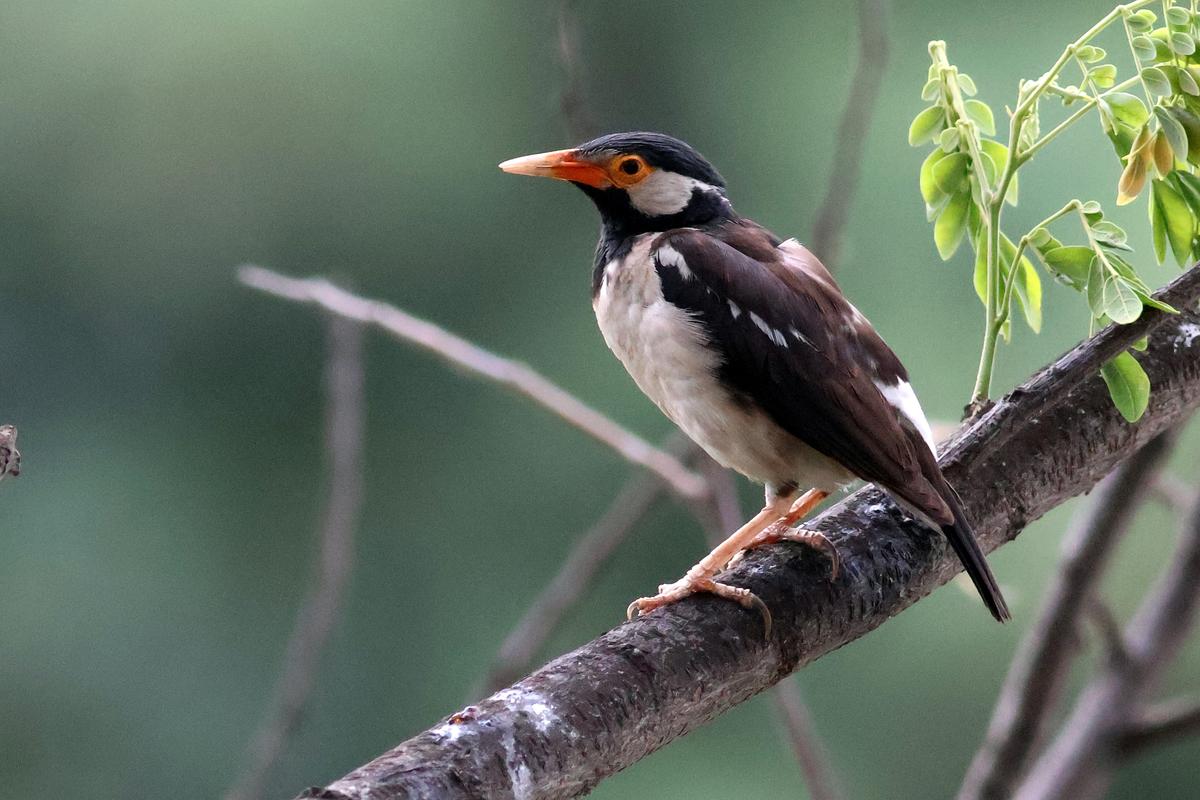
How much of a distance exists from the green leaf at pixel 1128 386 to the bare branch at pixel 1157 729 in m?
0.78

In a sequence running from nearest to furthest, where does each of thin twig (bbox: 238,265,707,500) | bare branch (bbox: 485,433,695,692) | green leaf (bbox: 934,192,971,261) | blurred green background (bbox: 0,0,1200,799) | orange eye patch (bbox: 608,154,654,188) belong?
1. green leaf (bbox: 934,192,971,261)
2. thin twig (bbox: 238,265,707,500)
3. orange eye patch (bbox: 608,154,654,188)
4. bare branch (bbox: 485,433,695,692)
5. blurred green background (bbox: 0,0,1200,799)

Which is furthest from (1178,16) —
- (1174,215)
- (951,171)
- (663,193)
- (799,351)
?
(663,193)

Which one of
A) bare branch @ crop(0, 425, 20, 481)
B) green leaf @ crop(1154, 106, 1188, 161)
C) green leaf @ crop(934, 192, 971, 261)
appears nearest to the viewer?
bare branch @ crop(0, 425, 20, 481)

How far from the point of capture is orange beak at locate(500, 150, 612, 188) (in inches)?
68.7

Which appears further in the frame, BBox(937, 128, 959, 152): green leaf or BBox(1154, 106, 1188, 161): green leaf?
BBox(937, 128, 959, 152): green leaf

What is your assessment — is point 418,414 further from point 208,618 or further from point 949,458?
point 949,458

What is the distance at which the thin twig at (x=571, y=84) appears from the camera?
1761 millimetres

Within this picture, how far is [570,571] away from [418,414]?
2.27 meters

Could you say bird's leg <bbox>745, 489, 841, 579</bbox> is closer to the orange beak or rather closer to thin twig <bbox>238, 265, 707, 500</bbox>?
thin twig <bbox>238, 265, 707, 500</bbox>

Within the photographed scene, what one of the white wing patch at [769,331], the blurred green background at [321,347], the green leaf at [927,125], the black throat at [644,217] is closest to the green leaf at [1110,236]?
the green leaf at [927,125]

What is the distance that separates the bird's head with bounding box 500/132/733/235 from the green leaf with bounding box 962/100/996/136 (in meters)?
0.37

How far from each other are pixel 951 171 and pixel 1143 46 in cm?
28

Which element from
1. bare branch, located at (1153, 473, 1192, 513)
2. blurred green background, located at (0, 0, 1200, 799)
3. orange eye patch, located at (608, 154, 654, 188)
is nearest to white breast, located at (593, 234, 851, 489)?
orange eye patch, located at (608, 154, 654, 188)

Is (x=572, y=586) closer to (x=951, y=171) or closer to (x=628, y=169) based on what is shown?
(x=628, y=169)
